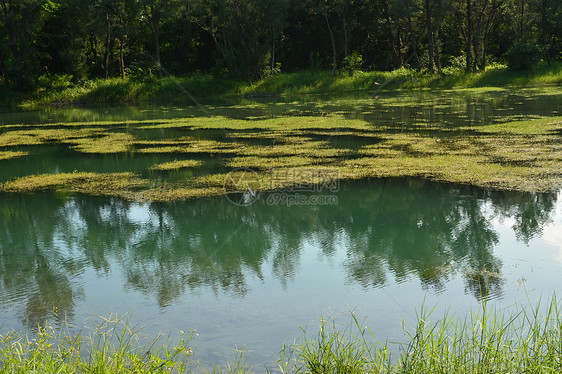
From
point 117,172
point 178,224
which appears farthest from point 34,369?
point 117,172

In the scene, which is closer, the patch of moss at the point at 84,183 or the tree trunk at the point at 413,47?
the patch of moss at the point at 84,183

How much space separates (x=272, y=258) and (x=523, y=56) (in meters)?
33.4

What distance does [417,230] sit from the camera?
7.44 m

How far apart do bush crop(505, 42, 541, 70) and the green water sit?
2891cm

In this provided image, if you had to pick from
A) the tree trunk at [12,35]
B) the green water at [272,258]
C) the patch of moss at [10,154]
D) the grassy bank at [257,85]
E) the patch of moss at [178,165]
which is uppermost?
the tree trunk at [12,35]

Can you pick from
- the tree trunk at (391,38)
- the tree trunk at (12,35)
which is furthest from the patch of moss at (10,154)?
the tree trunk at (391,38)

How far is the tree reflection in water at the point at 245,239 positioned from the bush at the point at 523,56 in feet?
94.8

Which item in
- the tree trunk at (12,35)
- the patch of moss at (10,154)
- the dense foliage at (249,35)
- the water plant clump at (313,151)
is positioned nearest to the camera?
the water plant clump at (313,151)

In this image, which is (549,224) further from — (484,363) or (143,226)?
(143,226)

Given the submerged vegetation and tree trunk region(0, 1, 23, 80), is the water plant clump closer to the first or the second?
the submerged vegetation

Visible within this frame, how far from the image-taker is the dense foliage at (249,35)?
117 ft

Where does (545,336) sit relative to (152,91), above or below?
below

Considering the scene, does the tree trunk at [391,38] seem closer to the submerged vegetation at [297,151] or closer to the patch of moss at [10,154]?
the submerged vegetation at [297,151]

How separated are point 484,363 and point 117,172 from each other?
31.4 feet
